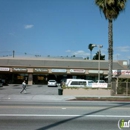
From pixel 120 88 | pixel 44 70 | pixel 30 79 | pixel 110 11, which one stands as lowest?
pixel 120 88

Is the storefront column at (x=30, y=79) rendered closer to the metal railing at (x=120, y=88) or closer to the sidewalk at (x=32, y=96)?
the sidewalk at (x=32, y=96)

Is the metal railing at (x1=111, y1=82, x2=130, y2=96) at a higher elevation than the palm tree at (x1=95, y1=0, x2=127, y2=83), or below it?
below

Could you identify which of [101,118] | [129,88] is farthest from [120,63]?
[101,118]

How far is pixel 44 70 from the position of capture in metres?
53.5

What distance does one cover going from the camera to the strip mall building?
5334 cm

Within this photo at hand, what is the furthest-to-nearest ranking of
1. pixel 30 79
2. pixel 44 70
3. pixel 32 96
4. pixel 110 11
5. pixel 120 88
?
pixel 30 79 → pixel 44 70 → pixel 120 88 → pixel 110 11 → pixel 32 96

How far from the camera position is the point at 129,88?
96.3 feet

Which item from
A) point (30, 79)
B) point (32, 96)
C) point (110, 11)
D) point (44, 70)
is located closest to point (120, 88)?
point (110, 11)

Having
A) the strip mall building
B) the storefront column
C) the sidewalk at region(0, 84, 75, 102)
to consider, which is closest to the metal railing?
the sidewalk at region(0, 84, 75, 102)

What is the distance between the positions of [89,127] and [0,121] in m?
3.51

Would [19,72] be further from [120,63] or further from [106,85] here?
[106,85]

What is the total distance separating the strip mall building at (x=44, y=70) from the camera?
5334cm

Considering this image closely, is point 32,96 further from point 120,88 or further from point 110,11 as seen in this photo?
point 110,11

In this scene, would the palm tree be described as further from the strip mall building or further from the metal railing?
the strip mall building
